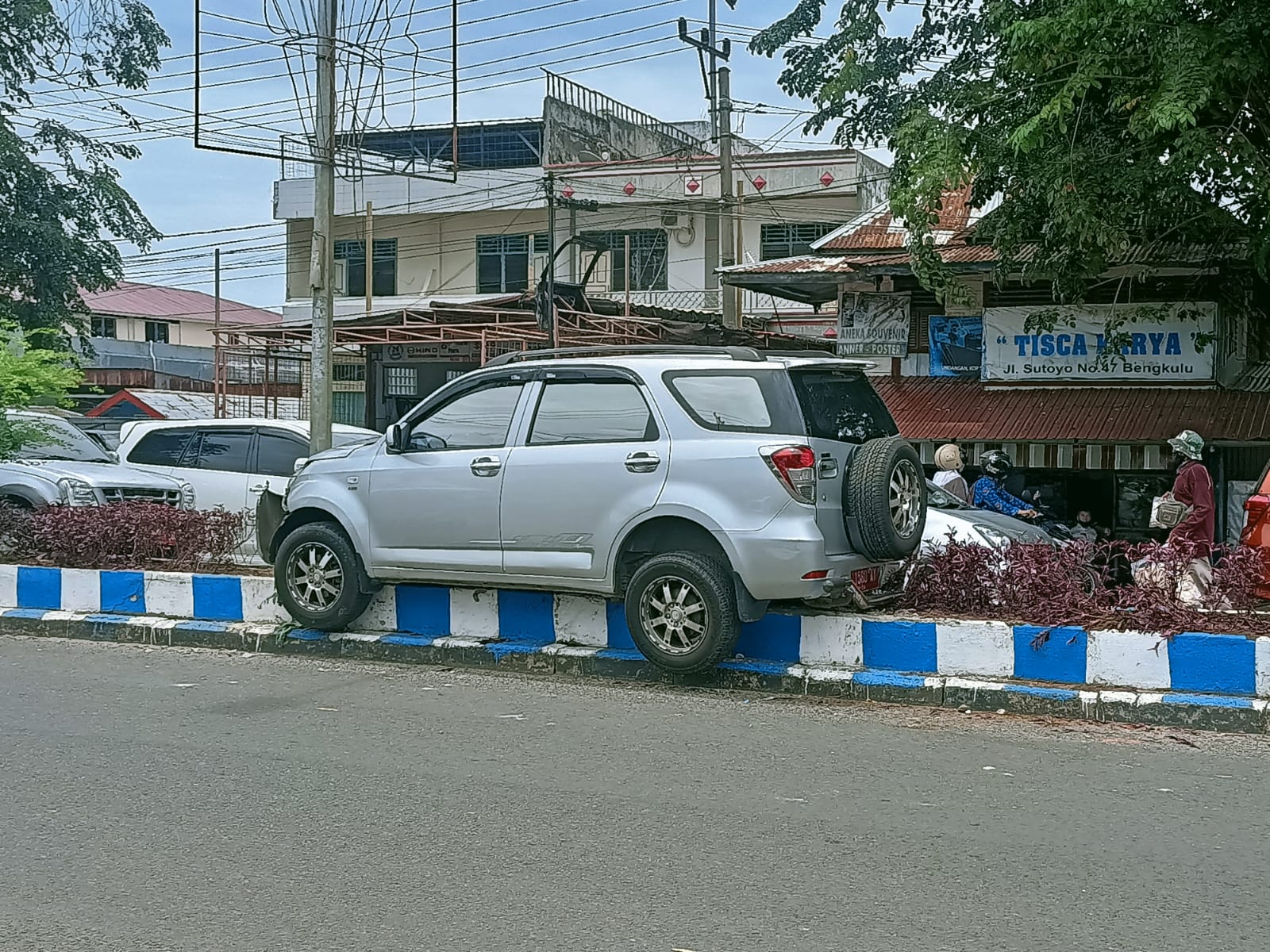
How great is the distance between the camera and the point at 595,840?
523cm

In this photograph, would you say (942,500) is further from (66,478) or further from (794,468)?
(66,478)

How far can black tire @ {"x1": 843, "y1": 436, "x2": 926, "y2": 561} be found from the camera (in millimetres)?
7957

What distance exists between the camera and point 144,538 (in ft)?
35.3

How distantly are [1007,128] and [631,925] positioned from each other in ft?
32.0

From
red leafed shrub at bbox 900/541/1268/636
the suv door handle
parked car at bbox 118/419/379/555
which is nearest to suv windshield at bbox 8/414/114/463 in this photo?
parked car at bbox 118/419/379/555

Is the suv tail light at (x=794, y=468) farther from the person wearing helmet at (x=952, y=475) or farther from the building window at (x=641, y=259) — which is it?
the building window at (x=641, y=259)

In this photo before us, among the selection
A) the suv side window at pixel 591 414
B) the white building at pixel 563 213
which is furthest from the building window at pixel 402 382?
the suv side window at pixel 591 414

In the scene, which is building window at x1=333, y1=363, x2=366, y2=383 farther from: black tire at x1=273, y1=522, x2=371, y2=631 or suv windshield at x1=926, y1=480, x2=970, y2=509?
black tire at x1=273, y1=522, x2=371, y2=631

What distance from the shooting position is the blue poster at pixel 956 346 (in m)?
17.3

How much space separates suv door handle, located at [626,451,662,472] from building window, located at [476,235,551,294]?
26.6 meters

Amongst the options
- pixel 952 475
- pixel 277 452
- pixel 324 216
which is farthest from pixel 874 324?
pixel 277 452

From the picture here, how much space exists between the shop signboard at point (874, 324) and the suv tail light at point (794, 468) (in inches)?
397

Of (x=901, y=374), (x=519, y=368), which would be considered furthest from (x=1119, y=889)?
(x=901, y=374)

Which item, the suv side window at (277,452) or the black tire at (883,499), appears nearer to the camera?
the black tire at (883,499)
